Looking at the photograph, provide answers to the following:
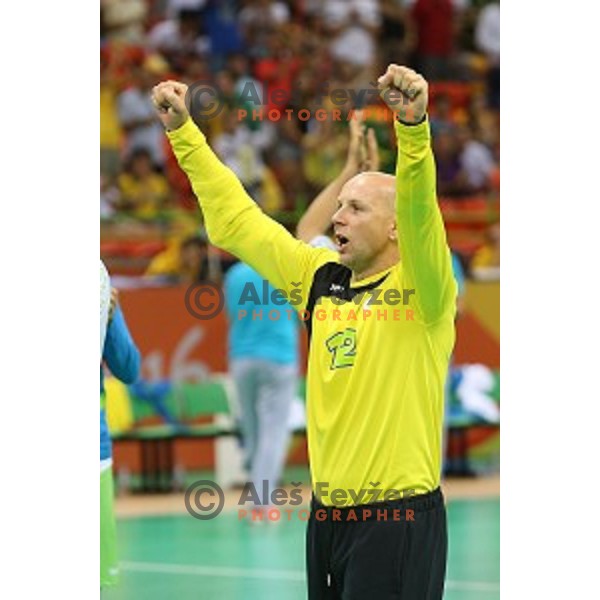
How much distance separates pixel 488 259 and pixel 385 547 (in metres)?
12.0

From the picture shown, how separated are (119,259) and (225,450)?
2198 millimetres

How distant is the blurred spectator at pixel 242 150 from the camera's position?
18.7 meters

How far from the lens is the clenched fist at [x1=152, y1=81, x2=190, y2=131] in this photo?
6531 millimetres

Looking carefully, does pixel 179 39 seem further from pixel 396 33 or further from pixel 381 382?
pixel 381 382

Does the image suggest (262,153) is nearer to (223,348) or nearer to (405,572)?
(223,348)

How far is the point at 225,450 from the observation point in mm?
16203

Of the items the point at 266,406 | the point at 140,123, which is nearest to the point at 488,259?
the point at 140,123

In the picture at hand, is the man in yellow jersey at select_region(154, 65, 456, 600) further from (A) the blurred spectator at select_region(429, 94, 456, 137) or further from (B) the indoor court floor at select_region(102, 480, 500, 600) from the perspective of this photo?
(A) the blurred spectator at select_region(429, 94, 456, 137)

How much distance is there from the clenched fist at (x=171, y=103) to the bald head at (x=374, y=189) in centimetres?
68

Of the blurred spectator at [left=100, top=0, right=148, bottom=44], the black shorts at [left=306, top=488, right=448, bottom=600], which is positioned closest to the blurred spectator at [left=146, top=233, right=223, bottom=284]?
the blurred spectator at [left=100, top=0, right=148, bottom=44]

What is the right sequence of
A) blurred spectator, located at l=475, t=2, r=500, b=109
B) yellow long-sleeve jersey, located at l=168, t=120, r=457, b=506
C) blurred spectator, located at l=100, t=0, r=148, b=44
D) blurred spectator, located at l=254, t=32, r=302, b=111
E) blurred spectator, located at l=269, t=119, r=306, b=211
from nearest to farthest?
yellow long-sleeve jersey, located at l=168, t=120, r=457, b=506 < blurred spectator, located at l=269, t=119, r=306, b=211 < blurred spectator, located at l=254, t=32, r=302, b=111 < blurred spectator, located at l=100, t=0, r=148, b=44 < blurred spectator, located at l=475, t=2, r=500, b=109

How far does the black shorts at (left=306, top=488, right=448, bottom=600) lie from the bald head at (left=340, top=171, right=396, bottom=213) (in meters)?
1.09

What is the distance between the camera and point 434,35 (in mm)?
23125
